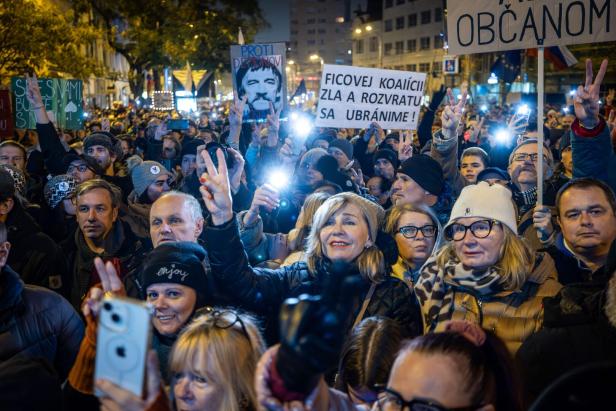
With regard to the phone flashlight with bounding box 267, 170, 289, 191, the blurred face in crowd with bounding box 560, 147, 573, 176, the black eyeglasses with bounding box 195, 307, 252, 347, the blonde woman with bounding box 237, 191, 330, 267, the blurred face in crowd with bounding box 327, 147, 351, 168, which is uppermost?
the blurred face in crowd with bounding box 327, 147, 351, 168

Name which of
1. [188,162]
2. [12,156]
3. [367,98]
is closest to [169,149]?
[188,162]

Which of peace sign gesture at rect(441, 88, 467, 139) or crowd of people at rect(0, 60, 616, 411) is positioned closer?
crowd of people at rect(0, 60, 616, 411)

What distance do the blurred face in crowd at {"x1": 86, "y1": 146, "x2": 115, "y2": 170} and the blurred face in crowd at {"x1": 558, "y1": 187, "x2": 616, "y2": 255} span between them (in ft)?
18.4

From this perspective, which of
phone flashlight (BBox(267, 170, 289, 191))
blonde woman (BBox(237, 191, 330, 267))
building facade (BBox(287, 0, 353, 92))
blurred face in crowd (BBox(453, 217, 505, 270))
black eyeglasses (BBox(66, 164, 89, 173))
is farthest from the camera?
building facade (BBox(287, 0, 353, 92))

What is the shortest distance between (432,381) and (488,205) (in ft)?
5.38

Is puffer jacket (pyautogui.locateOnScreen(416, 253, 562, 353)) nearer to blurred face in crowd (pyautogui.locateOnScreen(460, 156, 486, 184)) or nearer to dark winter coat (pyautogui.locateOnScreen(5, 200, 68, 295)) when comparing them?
dark winter coat (pyautogui.locateOnScreen(5, 200, 68, 295))

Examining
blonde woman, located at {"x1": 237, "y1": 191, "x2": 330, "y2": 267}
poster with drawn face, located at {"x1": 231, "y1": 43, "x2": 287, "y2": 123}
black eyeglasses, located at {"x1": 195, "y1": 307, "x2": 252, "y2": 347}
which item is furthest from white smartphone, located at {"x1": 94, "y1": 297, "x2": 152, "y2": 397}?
poster with drawn face, located at {"x1": 231, "y1": 43, "x2": 287, "y2": 123}

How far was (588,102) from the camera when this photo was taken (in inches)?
178

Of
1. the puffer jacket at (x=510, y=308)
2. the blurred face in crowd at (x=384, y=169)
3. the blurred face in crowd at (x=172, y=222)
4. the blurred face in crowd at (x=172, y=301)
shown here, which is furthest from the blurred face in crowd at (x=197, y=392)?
the blurred face in crowd at (x=384, y=169)

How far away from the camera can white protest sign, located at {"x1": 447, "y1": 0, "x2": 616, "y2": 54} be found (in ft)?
16.3

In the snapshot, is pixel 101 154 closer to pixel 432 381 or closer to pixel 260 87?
pixel 260 87

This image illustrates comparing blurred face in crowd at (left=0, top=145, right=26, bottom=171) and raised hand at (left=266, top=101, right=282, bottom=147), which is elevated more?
raised hand at (left=266, top=101, right=282, bottom=147)

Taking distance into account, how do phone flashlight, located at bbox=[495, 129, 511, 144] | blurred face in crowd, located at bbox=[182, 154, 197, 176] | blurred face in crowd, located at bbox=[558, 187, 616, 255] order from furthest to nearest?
phone flashlight, located at bbox=[495, 129, 511, 144], blurred face in crowd, located at bbox=[182, 154, 197, 176], blurred face in crowd, located at bbox=[558, 187, 616, 255]

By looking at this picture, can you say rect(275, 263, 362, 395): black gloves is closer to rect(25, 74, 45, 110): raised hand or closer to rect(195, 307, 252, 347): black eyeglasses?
rect(195, 307, 252, 347): black eyeglasses
